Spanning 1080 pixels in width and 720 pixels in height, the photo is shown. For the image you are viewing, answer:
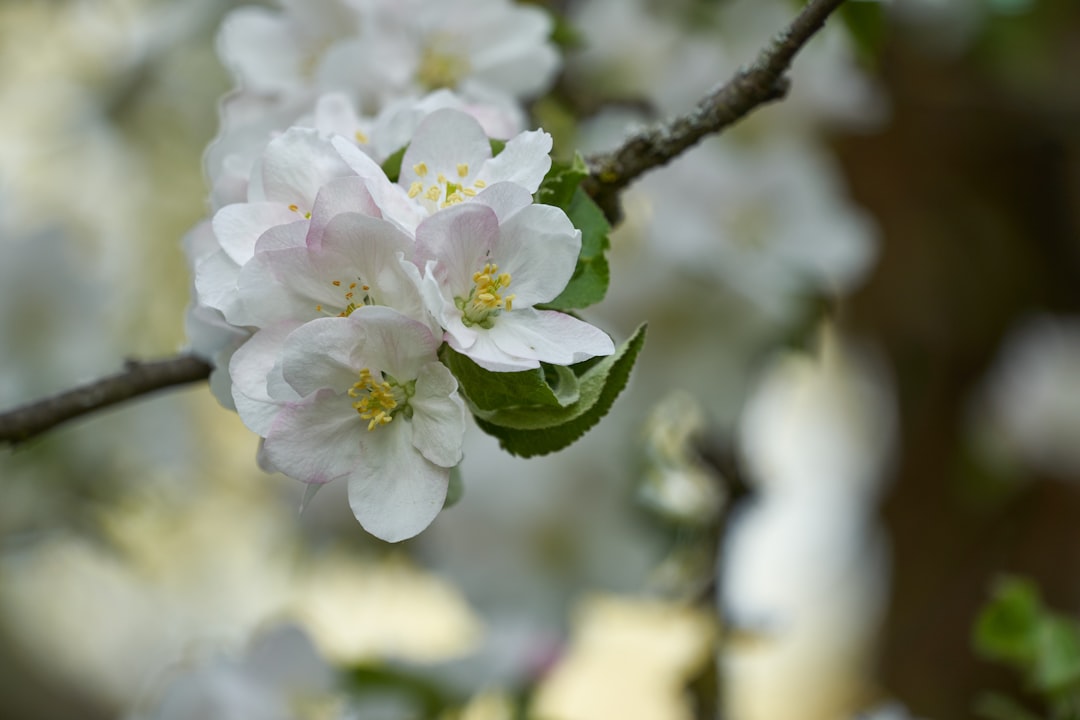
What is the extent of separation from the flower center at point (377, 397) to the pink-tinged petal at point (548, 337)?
4 cm

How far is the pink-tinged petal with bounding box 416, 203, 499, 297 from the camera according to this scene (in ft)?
1.16

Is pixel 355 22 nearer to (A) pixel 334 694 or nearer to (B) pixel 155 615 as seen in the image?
(A) pixel 334 694

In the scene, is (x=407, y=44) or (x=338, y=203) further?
(x=407, y=44)

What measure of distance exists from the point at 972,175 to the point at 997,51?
35 centimetres

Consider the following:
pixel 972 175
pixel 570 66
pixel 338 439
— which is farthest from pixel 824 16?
pixel 972 175

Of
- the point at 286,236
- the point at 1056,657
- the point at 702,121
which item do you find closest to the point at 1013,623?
the point at 1056,657

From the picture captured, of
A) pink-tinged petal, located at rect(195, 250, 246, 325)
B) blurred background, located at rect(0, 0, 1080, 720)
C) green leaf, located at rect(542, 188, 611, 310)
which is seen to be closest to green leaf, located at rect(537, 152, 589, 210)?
green leaf, located at rect(542, 188, 611, 310)

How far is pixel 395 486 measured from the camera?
1.19ft

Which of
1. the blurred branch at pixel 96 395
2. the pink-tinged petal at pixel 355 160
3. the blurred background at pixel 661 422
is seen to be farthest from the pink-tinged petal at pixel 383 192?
the blurred background at pixel 661 422

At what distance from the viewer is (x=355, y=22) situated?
579mm

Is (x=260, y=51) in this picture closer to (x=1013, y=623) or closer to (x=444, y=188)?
(x=444, y=188)

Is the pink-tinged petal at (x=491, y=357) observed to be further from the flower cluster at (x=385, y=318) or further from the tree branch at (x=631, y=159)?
the tree branch at (x=631, y=159)

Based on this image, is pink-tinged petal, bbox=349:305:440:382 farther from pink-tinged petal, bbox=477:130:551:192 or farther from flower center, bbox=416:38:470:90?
flower center, bbox=416:38:470:90

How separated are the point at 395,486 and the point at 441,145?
0.12m
